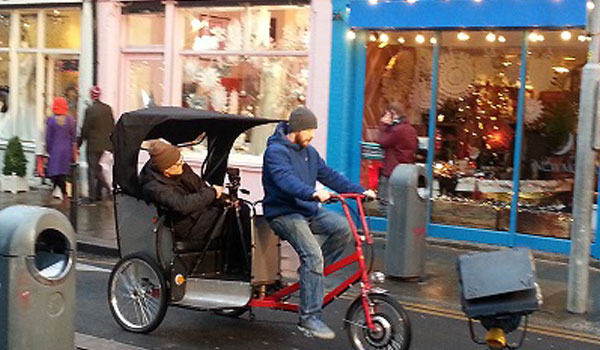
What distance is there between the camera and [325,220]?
6953 mm

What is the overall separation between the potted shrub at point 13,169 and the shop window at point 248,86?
135 inches

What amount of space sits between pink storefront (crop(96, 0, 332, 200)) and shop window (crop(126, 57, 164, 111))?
2 centimetres

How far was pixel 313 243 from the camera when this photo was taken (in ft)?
22.0

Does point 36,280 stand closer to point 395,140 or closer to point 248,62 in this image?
point 395,140

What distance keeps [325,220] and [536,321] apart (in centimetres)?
252

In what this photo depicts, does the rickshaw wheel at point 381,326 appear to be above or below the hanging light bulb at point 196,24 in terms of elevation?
below

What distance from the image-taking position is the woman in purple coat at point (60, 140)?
15070 mm

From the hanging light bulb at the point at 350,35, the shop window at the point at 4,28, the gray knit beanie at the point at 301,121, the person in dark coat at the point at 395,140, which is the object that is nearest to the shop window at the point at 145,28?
the shop window at the point at 4,28

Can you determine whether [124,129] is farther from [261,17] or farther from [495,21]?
[261,17]

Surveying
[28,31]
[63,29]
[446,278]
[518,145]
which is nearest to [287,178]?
[446,278]

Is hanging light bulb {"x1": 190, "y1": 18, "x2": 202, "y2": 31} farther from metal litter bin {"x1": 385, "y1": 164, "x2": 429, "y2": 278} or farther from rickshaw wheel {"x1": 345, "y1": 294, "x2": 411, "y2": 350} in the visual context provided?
rickshaw wheel {"x1": 345, "y1": 294, "x2": 411, "y2": 350}

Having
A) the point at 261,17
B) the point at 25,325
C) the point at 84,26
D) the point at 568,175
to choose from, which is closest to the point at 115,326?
the point at 25,325

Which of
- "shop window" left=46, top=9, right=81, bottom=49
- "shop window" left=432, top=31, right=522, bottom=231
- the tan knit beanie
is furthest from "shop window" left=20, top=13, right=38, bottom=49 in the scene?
the tan knit beanie

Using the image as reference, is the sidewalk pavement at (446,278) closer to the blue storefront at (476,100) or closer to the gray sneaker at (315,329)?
the blue storefront at (476,100)
